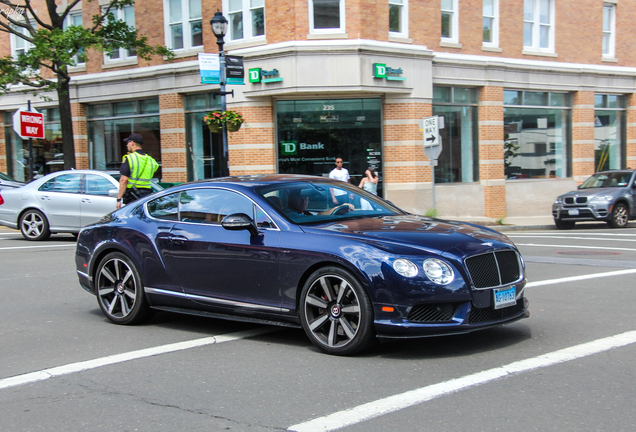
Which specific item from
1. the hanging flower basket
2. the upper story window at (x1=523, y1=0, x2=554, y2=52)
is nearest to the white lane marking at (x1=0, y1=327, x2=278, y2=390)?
the hanging flower basket

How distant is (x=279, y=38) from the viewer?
69.5 feet

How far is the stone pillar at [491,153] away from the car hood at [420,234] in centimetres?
1855

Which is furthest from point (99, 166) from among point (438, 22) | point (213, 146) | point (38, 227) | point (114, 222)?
point (114, 222)

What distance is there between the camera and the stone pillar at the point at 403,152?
21938mm

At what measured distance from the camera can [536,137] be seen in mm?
25953

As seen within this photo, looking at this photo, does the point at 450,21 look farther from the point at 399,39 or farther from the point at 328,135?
the point at 328,135

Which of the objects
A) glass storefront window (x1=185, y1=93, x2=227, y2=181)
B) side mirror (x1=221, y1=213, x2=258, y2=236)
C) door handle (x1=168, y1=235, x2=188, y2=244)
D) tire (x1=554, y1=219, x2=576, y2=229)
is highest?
glass storefront window (x1=185, y1=93, x2=227, y2=181)

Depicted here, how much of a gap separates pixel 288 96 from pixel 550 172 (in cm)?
1130

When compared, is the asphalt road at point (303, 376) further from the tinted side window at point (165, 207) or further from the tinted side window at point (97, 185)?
the tinted side window at point (97, 185)

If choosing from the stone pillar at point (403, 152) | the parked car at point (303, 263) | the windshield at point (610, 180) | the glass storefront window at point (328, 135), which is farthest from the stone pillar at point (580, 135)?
the parked car at point (303, 263)

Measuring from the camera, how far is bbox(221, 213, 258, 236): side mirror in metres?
5.84

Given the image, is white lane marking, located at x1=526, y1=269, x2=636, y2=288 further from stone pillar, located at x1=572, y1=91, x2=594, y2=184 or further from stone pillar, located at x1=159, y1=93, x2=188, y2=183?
stone pillar, located at x1=572, y1=91, x2=594, y2=184

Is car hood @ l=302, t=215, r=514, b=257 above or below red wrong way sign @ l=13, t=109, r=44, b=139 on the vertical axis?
below

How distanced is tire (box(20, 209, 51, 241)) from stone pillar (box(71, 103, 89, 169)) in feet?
36.8
